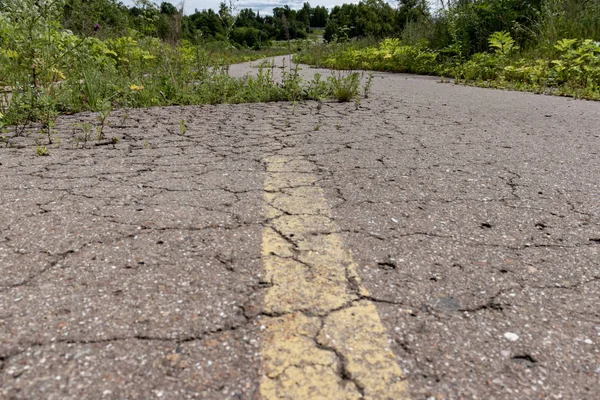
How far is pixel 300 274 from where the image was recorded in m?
1.38

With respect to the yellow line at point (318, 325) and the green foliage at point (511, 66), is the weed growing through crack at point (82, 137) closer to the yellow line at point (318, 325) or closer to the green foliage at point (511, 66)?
the yellow line at point (318, 325)

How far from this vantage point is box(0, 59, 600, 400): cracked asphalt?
3.18ft

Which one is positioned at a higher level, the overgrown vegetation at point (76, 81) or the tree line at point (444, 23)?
the tree line at point (444, 23)

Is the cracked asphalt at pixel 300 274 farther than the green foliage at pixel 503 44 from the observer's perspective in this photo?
No

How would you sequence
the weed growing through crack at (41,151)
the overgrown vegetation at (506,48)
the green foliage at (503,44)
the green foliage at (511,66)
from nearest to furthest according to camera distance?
1. the weed growing through crack at (41,151)
2. the green foliage at (511,66)
3. the overgrown vegetation at (506,48)
4. the green foliage at (503,44)

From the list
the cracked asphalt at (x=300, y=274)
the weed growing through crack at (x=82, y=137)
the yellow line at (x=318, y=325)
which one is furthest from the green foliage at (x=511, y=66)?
the yellow line at (x=318, y=325)

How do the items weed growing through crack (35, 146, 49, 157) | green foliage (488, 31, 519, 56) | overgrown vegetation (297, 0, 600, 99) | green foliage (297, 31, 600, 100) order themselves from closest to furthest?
weed growing through crack (35, 146, 49, 157)
green foliage (297, 31, 600, 100)
overgrown vegetation (297, 0, 600, 99)
green foliage (488, 31, 519, 56)

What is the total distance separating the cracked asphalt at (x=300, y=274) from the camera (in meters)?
0.97

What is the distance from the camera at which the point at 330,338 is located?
3.58ft

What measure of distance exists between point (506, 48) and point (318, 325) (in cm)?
820

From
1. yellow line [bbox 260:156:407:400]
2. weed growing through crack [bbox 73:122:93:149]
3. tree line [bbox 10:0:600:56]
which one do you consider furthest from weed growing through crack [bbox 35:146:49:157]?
tree line [bbox 10:0:600:56]

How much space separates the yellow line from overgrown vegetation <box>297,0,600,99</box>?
173 inches

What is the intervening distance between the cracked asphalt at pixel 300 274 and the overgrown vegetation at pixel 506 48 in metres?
3.69

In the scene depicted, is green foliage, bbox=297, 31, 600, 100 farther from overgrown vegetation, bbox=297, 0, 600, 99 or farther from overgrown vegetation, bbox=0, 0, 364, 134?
overgrown vegetation, bbox=0, 0, 364, 134
